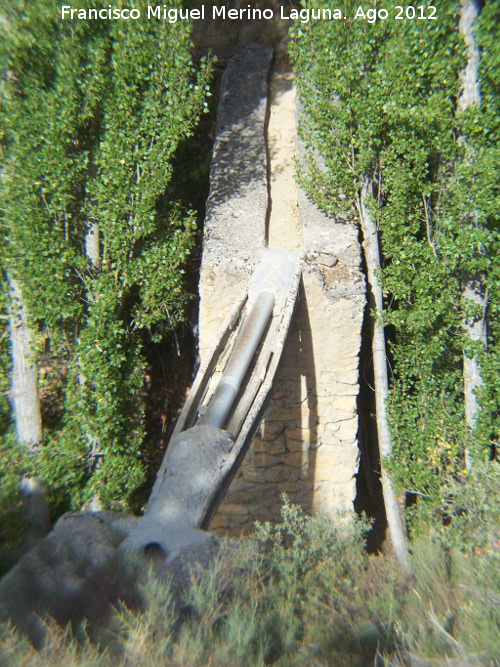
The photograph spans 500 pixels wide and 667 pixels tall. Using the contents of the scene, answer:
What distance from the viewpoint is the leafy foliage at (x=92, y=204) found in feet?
14.4

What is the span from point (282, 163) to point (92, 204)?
7.58 ft

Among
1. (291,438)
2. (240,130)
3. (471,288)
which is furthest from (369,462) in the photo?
(240,130)

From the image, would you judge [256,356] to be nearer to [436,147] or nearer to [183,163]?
[436,147]

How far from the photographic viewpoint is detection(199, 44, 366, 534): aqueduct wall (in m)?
4.74

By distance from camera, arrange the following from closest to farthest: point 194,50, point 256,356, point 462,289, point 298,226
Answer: point 256,356, point 462,289, point 298,226, point 194,50

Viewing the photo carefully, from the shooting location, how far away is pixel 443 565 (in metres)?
2.88

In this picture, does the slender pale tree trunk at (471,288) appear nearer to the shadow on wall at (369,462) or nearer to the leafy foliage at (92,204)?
the shadow on wall at (369,462)

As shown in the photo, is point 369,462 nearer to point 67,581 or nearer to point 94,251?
point 94,251

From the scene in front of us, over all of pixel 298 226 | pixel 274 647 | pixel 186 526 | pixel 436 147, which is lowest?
pixel 274 647

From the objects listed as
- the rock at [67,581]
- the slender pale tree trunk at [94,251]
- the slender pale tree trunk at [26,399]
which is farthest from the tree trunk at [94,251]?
the rock at [67,581]

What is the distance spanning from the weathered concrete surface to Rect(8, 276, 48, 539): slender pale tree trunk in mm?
1645

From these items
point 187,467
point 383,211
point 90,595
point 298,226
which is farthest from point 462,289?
point 90,595

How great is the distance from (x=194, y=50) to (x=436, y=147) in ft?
12.4

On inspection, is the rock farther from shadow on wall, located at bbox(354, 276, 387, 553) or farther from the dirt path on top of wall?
shadow on wall, located at bbox(354, 276, 387, 553)
